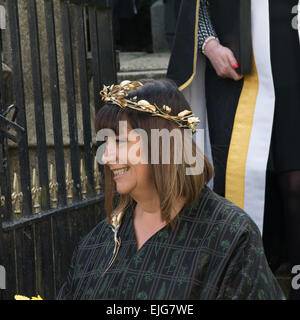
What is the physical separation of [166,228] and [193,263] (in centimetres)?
16

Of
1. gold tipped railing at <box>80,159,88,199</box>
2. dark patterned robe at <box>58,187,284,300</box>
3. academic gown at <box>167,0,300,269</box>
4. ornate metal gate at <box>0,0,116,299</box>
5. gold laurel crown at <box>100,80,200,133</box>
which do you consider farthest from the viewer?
gold tipped railing at <box>80,159,88,199</box>

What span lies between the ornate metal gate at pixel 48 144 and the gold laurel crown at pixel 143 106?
0.97 metres

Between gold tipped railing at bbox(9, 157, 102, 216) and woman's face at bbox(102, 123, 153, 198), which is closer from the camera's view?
woman's face at bbox(102, 123, 153, 198)

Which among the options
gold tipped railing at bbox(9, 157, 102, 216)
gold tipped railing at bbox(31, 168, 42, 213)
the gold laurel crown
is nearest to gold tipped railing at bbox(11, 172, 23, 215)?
gold tipped railing at bbox(9, 157, 102, 216)

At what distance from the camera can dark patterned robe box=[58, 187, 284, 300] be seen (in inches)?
82.0

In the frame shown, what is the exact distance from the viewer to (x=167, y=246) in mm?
2197

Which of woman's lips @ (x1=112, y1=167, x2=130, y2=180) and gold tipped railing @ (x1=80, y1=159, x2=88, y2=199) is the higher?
woman's lips @ (x1=112, y1=167, x2=130, y2=180)

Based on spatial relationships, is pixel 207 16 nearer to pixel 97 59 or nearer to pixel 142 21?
pixel 97 59

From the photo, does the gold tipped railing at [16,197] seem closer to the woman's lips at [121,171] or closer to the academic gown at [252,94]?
the academic gown at [252,94]

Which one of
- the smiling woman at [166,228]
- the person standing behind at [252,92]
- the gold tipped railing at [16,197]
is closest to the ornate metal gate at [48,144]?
the gold tipped railing at [16,197]

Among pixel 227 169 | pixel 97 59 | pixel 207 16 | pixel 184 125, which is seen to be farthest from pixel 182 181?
pixel 97 59

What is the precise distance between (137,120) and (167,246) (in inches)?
15.0

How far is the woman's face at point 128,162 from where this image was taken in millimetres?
2215

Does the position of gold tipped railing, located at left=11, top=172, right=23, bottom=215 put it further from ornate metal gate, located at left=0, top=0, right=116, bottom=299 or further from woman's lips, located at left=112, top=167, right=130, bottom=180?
woman's lips, located at left=112, top=167, right=130, bottom=180
